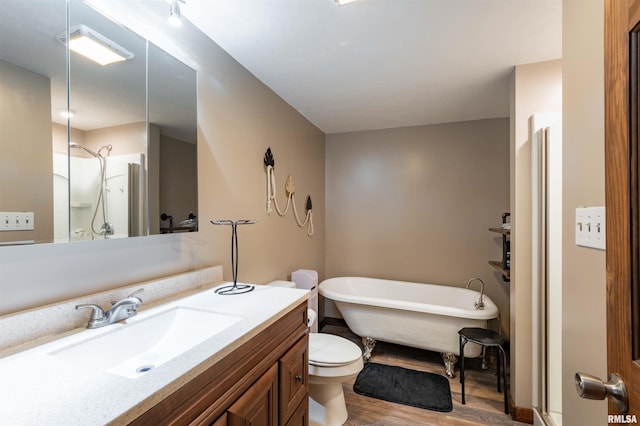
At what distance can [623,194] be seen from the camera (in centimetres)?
55

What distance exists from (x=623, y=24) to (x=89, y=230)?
1.62m

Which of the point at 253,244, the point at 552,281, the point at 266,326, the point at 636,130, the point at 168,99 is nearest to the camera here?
the point at 636,130

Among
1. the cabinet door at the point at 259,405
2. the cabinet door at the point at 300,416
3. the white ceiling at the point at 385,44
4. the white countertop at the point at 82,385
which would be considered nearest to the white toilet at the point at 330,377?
the cabinet door at the point at 300,416

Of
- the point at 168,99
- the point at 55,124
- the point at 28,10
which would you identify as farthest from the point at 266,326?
the point at 28,10

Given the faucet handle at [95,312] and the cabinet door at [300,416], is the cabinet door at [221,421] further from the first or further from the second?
the faucet handle at [95,312]

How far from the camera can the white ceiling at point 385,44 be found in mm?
1423

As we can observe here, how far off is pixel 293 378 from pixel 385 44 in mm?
1890

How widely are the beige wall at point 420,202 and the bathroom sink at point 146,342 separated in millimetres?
2544

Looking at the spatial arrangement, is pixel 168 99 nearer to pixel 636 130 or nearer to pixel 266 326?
pixel 266 326

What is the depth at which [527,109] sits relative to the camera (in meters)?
1.92

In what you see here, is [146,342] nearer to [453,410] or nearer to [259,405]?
[259,405]

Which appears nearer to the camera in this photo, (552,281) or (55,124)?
(55,124)

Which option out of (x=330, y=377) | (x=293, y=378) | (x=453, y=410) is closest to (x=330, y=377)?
(x=330, y=377)

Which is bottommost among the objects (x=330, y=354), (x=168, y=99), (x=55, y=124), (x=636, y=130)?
(x=330, y=354)
